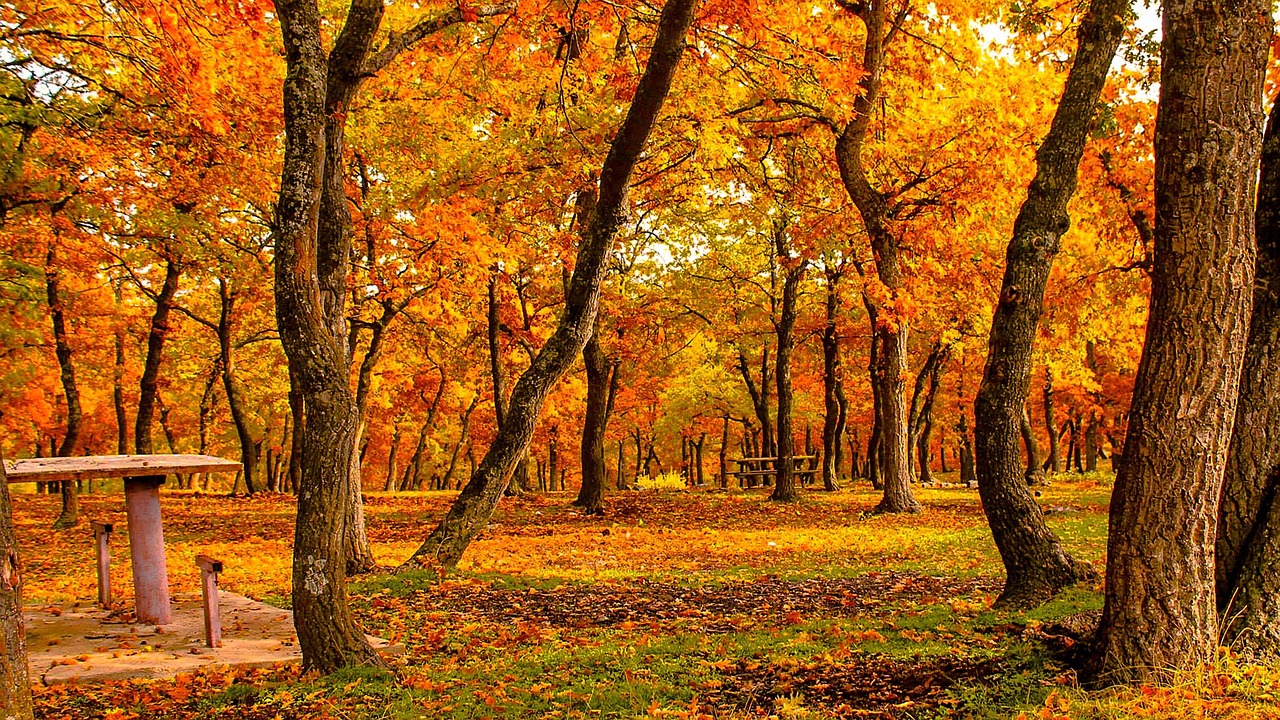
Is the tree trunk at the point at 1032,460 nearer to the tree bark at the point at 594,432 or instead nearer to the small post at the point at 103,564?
the tree bark at the point at 594,432

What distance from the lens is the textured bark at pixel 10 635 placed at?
310 cm

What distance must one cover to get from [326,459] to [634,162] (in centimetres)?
490

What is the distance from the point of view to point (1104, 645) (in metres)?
4.43

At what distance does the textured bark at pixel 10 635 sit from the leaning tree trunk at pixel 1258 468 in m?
5.60

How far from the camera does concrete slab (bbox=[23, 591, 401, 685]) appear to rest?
5.88 m

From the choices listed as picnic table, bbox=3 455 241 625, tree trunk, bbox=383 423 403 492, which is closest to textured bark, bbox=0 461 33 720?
picnic table, bbox=3 455 241 625

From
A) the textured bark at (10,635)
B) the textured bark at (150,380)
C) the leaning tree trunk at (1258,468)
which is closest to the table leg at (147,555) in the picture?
the textured bark at (10,635)

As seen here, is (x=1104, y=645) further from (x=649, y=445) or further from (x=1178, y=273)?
(x=649, y=445)

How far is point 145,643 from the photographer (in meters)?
6.73

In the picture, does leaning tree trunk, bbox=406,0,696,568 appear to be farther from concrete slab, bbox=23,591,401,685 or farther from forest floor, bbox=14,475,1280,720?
concrete slab, bbox=23,591,401,685

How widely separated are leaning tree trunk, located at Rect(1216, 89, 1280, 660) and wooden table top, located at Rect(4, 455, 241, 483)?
657cm

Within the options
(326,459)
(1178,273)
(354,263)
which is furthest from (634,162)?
(354,263)

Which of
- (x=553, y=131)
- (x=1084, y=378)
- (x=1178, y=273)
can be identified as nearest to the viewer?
(x=1178, y=273)

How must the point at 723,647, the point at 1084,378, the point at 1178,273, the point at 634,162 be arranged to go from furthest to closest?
1. the point at 1084,378
2. the point at 634,162
3. the point at 723,647
4. the point at 1178,273
